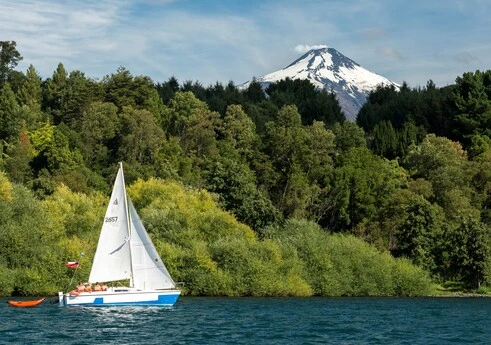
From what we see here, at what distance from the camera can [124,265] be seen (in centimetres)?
6806

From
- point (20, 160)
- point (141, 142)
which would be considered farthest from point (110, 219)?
point (141, 142)

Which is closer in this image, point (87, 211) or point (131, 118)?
point (87, 211)

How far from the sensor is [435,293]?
99062mm

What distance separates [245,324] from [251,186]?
51823 millimetres

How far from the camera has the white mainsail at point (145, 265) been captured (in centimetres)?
6819

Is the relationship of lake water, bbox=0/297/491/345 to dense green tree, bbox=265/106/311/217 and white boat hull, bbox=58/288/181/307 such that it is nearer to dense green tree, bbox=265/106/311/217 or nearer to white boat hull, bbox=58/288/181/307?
white boat hull, bbox=58/288/181/307

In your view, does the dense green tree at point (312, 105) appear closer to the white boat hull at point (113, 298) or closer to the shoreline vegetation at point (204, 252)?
the shoreline vegetation at point (204, 252)

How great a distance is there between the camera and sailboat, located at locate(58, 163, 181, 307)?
222 feet

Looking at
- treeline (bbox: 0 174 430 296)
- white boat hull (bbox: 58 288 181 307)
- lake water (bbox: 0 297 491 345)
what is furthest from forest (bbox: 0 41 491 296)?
white boat hull (bbox: 58 288 181 307)

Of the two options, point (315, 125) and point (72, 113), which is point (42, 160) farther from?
point (315, 125)

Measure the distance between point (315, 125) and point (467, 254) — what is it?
46224mm

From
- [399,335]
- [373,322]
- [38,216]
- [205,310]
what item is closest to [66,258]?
[38,216]

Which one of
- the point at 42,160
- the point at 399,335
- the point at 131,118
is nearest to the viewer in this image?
the point at 399,335

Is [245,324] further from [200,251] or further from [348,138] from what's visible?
[348,138]
